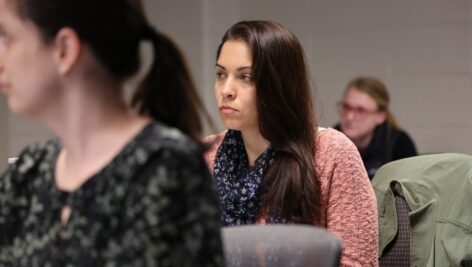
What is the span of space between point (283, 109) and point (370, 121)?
1.72m

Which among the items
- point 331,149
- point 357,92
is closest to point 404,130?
point 357,92

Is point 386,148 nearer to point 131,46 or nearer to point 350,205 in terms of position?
point 350,205

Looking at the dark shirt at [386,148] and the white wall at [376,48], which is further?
the white wall at [376,48]

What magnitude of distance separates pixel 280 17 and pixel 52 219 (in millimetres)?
3156

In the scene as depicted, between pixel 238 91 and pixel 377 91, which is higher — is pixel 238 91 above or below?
above

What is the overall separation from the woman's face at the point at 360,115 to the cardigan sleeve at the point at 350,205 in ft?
5.50

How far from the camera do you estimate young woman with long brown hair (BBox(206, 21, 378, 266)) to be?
90.0 inches

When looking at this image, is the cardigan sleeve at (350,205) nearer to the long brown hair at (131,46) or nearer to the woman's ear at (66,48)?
the long brown hair at (131,46)

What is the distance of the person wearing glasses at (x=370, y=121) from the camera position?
3.95 meters

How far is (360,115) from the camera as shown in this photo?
4.02 meters

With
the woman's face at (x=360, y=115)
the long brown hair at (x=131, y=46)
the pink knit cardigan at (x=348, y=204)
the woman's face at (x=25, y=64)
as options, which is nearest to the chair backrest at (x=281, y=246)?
the long brown hair at (x=131, y=46)

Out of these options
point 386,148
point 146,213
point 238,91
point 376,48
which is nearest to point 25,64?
point 146,213

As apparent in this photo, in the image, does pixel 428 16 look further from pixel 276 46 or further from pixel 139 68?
pixel 139 68

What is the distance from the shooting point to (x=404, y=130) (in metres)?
4.08
